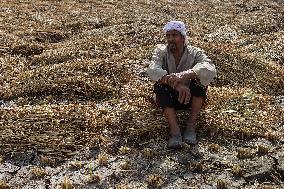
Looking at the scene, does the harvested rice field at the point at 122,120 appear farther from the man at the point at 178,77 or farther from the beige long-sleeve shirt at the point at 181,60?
the beige long-sleeve shirt at the point at 181,60

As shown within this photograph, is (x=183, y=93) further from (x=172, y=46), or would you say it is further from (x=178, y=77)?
(x=172, y=46)

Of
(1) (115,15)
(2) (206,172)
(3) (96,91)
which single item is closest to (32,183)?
(2) (206,172)

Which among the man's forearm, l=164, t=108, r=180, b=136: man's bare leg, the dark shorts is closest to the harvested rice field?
l=164, t=108, r=180, b=136: man's bare leg

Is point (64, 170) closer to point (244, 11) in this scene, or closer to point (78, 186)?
point (78, 186)

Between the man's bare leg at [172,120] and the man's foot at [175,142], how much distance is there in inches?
3.2

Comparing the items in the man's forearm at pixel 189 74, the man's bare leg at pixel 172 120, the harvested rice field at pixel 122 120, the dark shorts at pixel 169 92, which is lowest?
the harvested rice field at pixel 122 120

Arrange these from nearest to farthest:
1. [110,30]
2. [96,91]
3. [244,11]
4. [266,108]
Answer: [266,108] < [96,91] < [110,30] < [244,11]

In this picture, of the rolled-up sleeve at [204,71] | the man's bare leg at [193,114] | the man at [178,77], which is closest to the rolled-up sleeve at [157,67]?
the man at [178,77]

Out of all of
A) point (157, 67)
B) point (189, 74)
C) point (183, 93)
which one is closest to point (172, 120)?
→ point (183, 93)

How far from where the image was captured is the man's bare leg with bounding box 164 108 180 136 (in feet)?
31.4

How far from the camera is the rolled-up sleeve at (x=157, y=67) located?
9531 mm

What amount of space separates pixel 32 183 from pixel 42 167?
506 mm

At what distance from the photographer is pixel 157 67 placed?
9.70 metres

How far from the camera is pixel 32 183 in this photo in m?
8.91
